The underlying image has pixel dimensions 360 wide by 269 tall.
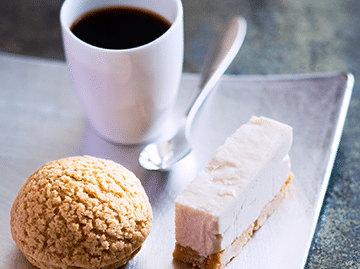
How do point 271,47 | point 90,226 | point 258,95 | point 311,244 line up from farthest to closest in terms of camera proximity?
point 271,47, point 258,95, point 311,244, point 90,226

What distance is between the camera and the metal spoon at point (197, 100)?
3.00 ft

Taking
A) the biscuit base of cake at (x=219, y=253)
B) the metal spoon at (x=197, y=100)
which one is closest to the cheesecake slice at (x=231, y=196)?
the biscuit base of cake at (x=219, y=253)

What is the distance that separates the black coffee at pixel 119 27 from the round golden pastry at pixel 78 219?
A: 9.6 inches

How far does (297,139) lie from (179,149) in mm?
240

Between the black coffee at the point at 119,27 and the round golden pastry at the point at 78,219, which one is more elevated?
the black coffee at the point at 119,27

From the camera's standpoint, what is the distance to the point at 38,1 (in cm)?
138

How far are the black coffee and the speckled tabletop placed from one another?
329mm

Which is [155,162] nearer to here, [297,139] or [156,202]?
[156,202]

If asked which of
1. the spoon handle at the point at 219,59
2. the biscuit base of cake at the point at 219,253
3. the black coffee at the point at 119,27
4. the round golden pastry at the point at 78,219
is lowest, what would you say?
the biscuit base of cake at the point at 219,253

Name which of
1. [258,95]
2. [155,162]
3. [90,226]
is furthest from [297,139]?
[90,226]

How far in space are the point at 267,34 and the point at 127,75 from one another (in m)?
0.60

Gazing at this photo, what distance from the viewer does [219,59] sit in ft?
3.26

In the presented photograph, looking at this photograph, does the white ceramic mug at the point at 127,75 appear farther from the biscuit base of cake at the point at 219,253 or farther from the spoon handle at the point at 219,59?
the biscuit base of cake at the point at 219,253

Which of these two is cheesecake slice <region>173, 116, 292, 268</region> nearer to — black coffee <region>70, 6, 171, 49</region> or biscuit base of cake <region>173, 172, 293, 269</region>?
biscuit base of cake <region>173, 172, 293, 269</region>
